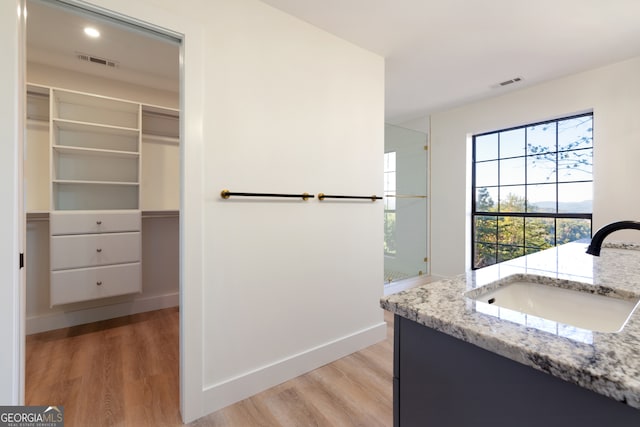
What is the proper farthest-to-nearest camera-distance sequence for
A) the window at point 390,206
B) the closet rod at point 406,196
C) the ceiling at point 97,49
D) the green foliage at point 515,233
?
1. the closet rod at point 406,196
2. the window at point 390,206
3. the green foliage at point 515,233
4. the ceiling at point 97,49

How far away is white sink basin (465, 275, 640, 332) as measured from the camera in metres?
0.77

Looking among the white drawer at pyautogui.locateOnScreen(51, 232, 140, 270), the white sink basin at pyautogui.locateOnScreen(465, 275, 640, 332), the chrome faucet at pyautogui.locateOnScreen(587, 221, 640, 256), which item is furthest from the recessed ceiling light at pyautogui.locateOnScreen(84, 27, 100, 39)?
the chrome faucet at pyautogui.locateOnScreen(587, 221, 640, 256)

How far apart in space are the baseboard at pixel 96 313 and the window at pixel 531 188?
3.74 metres

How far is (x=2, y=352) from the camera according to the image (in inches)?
42.8

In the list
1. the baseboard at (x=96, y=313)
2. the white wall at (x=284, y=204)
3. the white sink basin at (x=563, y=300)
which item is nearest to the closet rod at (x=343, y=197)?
the white wall at (x=284, y=204)

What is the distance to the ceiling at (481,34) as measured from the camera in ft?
5.83

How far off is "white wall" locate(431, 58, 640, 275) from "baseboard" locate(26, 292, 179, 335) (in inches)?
132

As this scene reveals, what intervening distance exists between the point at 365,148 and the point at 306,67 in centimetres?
72

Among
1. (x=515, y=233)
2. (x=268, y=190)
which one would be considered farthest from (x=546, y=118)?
(x=268, y=190)

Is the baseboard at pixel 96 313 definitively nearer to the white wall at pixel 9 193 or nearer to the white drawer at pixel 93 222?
the white drawer at pixel 93 222

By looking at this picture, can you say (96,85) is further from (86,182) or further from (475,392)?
(475,392)

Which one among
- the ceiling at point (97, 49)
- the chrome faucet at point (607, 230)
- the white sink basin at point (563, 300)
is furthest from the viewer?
the ceiling at point (97, 49)

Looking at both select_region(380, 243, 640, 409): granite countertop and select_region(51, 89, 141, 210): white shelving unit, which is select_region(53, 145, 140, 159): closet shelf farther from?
select_region(380, 243, 640, 409): granite countertop

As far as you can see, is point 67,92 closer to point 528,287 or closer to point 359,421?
point 359,421
